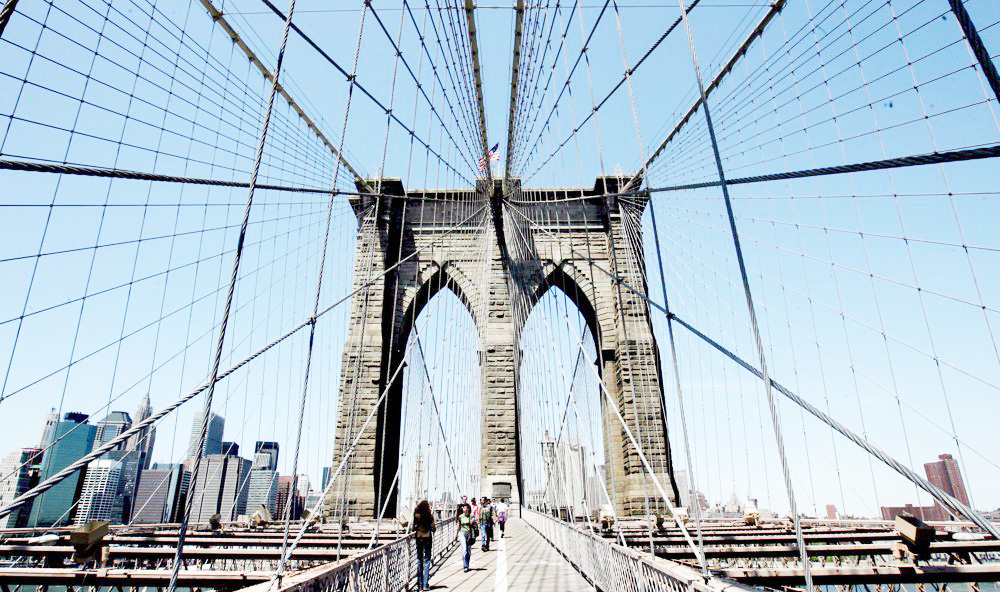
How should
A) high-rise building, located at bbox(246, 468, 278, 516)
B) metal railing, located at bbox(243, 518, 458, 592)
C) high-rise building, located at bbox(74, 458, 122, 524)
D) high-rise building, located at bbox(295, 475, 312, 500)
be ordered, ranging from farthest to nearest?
high-rise building, located at bbox(295, 475, 312, 500) < high-rise building, located at bbox(74, 458, 122, 524) < high-rise building, located at bbox(246, 468, 278, 516) < metal railing, located at bbox(243, 518, 458, 592)

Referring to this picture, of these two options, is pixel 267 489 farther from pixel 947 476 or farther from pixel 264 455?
pixel 947 476

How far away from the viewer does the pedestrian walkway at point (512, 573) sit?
232 inches

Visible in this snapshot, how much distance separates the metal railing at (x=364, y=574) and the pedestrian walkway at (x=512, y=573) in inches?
21.2

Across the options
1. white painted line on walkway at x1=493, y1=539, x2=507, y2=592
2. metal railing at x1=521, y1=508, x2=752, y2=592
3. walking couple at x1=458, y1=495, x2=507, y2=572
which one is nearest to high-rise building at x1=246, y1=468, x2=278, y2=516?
walking couple at x1=458, y1=495, x2=507, y2=572

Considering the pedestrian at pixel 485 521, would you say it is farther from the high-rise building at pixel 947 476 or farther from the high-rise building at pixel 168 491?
the high-rise building at pixel 947 476

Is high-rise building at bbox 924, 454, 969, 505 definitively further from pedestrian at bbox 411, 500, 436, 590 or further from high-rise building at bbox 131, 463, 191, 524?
high-rise building at bbox 131, 463, 191, 524

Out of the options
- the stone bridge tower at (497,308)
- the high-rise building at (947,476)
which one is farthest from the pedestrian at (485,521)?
the high-rise building at (947,476)

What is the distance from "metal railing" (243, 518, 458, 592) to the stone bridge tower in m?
11.0

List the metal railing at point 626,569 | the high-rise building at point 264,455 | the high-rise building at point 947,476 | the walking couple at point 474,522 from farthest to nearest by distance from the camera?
the high-rise building at point 264,455, the walking couple at point 474,522, the high-rise building at point 947,476, the metal railing at point 626,569

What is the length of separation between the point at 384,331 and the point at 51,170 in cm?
1671

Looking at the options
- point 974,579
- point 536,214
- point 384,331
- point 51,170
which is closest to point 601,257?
point 536,214

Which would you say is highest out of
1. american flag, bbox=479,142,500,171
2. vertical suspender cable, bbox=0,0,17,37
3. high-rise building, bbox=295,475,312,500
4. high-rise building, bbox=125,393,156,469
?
american flag, bbox=479,142,500,171

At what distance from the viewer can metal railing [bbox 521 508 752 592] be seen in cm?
281

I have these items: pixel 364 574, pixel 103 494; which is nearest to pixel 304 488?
pixel 103 494
